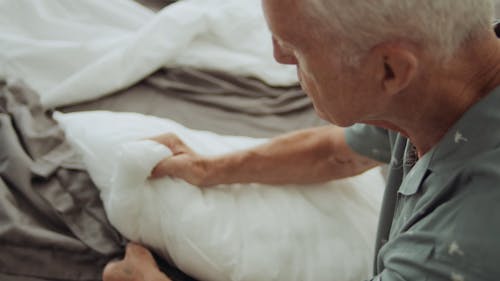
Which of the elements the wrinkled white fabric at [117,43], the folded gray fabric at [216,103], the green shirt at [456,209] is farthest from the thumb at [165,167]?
the green shirt at [456,209]

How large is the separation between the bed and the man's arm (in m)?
0.15

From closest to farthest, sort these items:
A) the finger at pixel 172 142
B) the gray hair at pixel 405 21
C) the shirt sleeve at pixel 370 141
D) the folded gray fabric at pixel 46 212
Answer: the gray hair at pixel 405 21, the shirt sleeve at pixel 370 141, the folded gray fabric at pixel 46 212, the finger at pixel 172 142

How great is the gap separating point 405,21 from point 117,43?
1.07 m

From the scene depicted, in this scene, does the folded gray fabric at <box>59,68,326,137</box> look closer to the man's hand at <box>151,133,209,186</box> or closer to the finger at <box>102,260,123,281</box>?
the man's hand at <box>151,133,209,186</box>

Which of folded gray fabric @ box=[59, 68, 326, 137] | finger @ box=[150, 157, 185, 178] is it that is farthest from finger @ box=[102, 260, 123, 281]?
folded gray fabric @ box=[59, 68, 326, 137]

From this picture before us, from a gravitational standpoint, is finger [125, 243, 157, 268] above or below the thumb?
below

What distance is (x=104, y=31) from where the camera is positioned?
1.63 meters

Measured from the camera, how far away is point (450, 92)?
0.73 metres

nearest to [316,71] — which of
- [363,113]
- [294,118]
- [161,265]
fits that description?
[363,113]

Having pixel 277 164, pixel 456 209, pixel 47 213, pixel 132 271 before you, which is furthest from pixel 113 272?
pixel 456 209

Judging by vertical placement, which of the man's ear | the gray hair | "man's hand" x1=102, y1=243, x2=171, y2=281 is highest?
the gray hair

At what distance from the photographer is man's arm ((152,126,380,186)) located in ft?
3.83

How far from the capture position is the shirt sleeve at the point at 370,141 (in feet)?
3.30

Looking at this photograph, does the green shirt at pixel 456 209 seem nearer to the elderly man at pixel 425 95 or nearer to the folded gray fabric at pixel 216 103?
the elderly man at pixel 425 95
